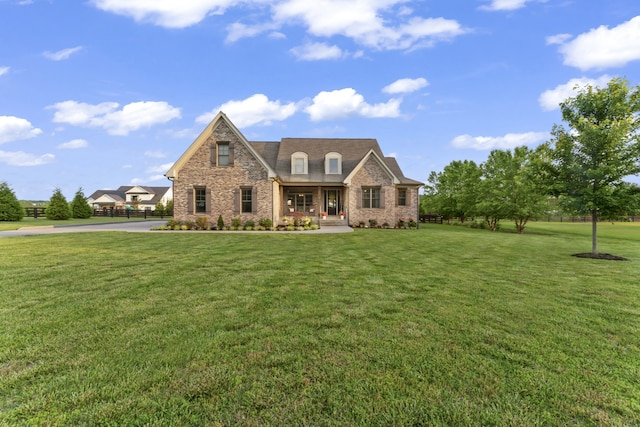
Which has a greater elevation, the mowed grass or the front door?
the front door

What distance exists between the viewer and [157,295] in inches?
191

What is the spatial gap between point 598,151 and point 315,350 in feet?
42.8

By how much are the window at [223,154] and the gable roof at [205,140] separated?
1038mm

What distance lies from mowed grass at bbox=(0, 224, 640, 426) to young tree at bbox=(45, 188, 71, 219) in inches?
1271

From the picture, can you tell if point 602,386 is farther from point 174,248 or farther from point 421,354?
point 174,248

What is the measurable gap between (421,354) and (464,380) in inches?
18.9

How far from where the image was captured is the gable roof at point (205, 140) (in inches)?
734

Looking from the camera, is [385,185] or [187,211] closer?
[187,211]

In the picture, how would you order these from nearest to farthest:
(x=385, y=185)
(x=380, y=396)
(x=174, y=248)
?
(x=380, y=396) < (x=174, y=248) < (x=385, y=185)

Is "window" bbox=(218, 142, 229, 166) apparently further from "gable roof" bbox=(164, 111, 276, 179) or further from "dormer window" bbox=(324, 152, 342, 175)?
"dormer window" bbox=(324, 152, 342, 175)

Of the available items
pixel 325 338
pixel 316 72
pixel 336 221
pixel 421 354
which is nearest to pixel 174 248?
pixel 325 338

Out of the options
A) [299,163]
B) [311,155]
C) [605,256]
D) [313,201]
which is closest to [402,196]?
[313,201]

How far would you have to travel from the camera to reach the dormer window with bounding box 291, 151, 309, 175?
23.0 metres

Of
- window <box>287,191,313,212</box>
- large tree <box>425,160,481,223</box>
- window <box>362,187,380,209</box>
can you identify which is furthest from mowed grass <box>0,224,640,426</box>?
large tree <box>425,160,481,223</box>
